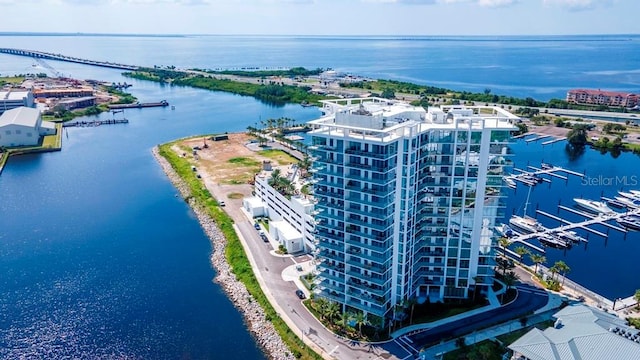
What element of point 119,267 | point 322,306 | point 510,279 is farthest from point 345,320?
point 119,267

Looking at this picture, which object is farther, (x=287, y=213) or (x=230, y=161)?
(x=230, y=161)

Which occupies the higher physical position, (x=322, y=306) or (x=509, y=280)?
(x=509, y=280)

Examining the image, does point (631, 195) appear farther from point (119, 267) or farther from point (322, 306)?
point (119, 267)

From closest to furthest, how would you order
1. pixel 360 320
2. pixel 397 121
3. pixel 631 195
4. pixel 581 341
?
1. pixel 581 341
2. pixel 360 320
3. pixel 397 121
4. pixel 631 195

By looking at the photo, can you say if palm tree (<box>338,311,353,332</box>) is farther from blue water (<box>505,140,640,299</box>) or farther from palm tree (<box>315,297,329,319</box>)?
blue water (<box>505,140,640,299</box>)

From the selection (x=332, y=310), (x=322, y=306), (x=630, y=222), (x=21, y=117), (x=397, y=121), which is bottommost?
(x=322, y=306)

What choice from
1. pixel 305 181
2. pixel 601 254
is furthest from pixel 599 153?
pixel 305 181

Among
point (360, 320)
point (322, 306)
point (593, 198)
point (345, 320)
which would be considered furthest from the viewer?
point (593, 198)

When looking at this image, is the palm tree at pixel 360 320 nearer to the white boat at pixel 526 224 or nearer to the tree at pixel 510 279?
the tree at pixel 510 279
